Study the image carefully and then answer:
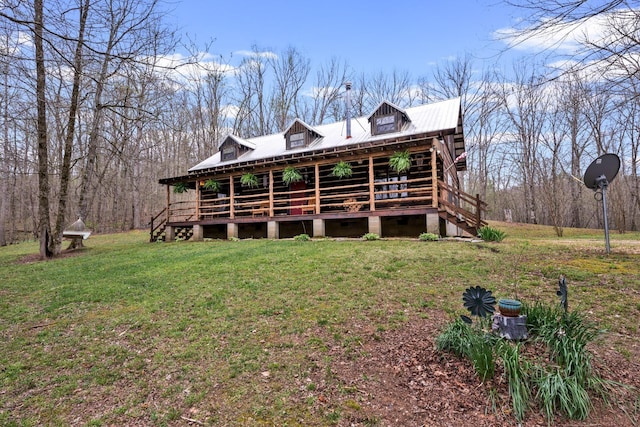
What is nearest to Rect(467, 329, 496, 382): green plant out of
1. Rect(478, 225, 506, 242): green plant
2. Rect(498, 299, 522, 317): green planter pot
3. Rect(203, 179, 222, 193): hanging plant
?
Rect(498, 299, 522, 317): green planter pot

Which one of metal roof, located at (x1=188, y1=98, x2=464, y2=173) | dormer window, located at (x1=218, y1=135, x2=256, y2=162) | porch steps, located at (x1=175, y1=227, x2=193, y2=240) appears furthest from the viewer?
dormer window, located at (x1=218, y1=135, x2=256, y2=162)

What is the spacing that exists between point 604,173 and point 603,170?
7 cm

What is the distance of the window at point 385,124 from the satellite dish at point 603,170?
797 cm

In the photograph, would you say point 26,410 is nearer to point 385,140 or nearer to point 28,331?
point 28,331

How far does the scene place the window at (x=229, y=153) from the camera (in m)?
18.6

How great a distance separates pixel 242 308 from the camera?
515 centimetres

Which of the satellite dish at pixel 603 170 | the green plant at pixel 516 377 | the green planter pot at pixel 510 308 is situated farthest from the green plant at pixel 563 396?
the satellite dish at pixel 603 170

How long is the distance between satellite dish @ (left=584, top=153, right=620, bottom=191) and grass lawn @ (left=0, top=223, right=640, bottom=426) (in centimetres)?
170

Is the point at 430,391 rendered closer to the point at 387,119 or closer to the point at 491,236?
the point at 491,236

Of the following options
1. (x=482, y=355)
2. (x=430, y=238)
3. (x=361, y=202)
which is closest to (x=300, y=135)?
(x=361, y=202)

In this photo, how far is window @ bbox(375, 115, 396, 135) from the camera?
14.3 metres

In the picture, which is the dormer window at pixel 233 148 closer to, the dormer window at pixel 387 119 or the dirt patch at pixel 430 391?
the dormer window at pixel 387 119

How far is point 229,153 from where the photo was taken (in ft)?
61.6

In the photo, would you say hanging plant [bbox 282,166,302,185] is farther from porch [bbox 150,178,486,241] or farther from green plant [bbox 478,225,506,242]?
green plant [bbox 478,225,506,242]
